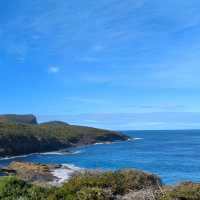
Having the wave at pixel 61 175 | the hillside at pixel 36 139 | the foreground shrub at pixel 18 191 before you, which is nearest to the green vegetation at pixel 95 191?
the foreground shrub at pixel 18 191

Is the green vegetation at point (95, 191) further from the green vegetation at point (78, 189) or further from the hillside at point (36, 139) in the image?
the hillside at point (36, 139)

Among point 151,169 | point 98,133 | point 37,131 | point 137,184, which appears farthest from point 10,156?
point 137,184

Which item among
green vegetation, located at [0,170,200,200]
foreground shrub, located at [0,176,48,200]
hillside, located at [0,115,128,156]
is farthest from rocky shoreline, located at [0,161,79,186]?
hillside, located at [0,115,128,156]

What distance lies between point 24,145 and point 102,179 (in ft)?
337

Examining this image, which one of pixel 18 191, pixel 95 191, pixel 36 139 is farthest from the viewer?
pixel 36 139

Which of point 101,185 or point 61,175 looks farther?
point 61,175

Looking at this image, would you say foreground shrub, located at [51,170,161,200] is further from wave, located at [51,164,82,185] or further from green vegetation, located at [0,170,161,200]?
wave, located at [51,164,82,185]

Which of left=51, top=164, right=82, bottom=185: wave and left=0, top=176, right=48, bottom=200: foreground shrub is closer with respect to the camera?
left=0, top=176, right=48, bottom=200: foreground shrub

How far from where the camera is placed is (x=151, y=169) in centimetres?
6781

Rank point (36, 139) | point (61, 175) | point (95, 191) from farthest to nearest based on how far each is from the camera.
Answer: point (36, 139), point (61, 175), point (95, 191)

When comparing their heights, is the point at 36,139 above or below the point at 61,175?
above

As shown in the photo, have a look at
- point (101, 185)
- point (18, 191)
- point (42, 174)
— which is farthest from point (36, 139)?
point (18, 191)

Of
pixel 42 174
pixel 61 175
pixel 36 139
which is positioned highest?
pixel 36 139

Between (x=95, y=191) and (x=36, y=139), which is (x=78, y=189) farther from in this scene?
(x=36, y=139)
